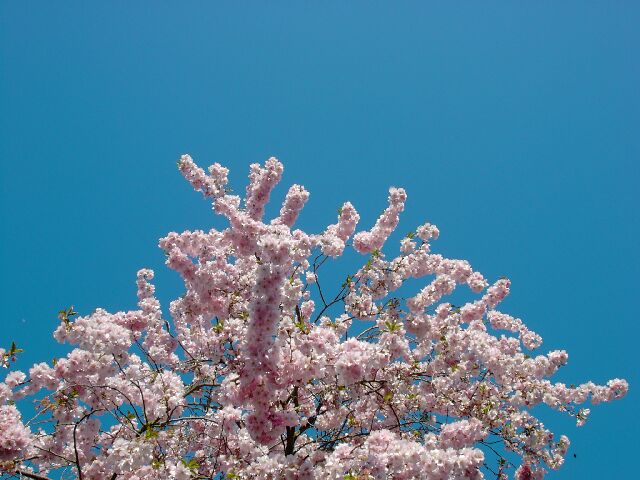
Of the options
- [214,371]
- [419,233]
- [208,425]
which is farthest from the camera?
[419,233]

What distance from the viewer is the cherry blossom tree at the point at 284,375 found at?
575 centimetres

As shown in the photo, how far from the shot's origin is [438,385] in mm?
8484

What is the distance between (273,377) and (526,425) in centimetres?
530

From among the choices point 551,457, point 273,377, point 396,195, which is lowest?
point 551,457

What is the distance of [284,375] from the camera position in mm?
6070

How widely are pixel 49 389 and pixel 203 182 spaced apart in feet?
14.5

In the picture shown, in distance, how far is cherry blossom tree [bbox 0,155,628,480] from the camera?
575cm

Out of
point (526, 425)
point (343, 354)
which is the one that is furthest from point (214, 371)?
point (526, 425)

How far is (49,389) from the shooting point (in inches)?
283

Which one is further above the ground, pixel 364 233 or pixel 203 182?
pixel 203 182

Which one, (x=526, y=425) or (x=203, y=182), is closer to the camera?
(x=526, y=425)

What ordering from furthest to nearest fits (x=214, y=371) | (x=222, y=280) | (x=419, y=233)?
1. (x=419, y=233)
2. (x=222, y=280)
3. (x=214, y=371)

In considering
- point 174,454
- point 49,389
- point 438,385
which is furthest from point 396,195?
point 49,389

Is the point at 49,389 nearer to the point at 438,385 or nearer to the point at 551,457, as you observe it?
the point at 438,385
